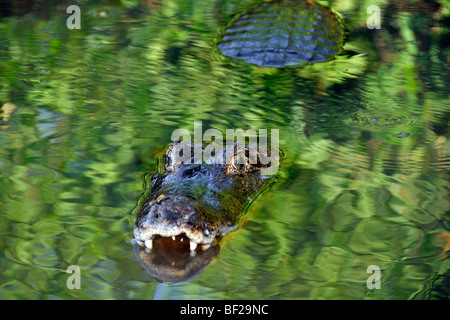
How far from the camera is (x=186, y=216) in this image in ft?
9.97

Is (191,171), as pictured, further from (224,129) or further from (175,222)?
(224,129)

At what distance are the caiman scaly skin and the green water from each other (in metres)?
0.13

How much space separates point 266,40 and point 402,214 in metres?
3.54

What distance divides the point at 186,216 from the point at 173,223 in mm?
85

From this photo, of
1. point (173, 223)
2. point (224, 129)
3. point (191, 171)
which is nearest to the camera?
point (173, 223)

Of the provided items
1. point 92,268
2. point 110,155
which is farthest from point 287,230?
point 110,155

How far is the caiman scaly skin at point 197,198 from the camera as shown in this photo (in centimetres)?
303

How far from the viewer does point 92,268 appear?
3.04 metres

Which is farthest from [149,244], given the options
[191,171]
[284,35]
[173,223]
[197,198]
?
[284,35]

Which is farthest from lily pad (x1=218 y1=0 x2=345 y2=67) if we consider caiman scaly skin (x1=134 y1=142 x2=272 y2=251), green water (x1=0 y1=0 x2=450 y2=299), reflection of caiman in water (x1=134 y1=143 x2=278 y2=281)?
reflection of caiman in water (x1=134 y1=143 x2=278 y2=281)

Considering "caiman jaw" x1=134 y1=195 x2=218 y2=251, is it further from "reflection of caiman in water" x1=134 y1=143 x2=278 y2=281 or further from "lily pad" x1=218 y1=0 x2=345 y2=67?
"lily pad" x1=218 y1=0 x2=345 y2=67

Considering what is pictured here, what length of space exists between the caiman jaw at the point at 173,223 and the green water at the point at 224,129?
0.13 m

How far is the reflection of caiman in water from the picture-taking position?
119 inches
